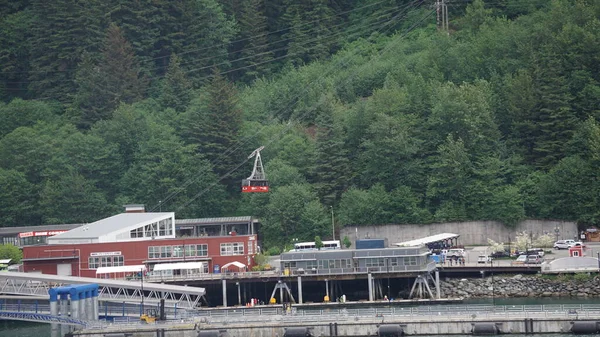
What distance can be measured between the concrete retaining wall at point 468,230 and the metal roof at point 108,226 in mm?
16031

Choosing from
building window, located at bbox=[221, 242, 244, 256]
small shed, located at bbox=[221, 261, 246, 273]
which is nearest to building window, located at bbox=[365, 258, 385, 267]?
small shed, located at bbox=[221, 261, 246, 273]

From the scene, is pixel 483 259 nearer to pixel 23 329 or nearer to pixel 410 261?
pixel 410 261

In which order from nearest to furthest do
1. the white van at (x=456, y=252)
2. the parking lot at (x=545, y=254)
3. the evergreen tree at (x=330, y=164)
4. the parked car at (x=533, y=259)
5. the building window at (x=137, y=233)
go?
the parked car at (x=533, y=259), the parking lot at (x=545, y=254), the white van at (x=456, y=252), the building window at (x=137, y=233), the evergreen tree at (x=330, y=164)

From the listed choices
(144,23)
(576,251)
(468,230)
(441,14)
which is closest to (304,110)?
(441,14)

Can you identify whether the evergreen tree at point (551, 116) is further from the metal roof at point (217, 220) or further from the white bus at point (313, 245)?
the metal roof at point (217, 220)

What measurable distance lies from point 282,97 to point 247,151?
39.3 feet

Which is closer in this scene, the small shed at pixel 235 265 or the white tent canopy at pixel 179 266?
the white tent canopy at pixel 179 266

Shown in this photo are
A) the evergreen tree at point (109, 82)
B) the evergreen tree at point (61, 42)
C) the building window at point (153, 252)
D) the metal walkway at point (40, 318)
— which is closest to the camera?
the metal walkway at point (40, 318)

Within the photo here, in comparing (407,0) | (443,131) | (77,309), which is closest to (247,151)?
(443,131)

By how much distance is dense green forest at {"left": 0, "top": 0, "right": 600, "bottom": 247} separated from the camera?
10000cm

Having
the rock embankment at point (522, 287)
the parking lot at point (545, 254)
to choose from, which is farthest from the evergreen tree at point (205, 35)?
the rock embankment at point (522, 287)

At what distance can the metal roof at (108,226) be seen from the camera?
305 ft

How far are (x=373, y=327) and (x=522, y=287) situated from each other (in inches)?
727

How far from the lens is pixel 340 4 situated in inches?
5344
